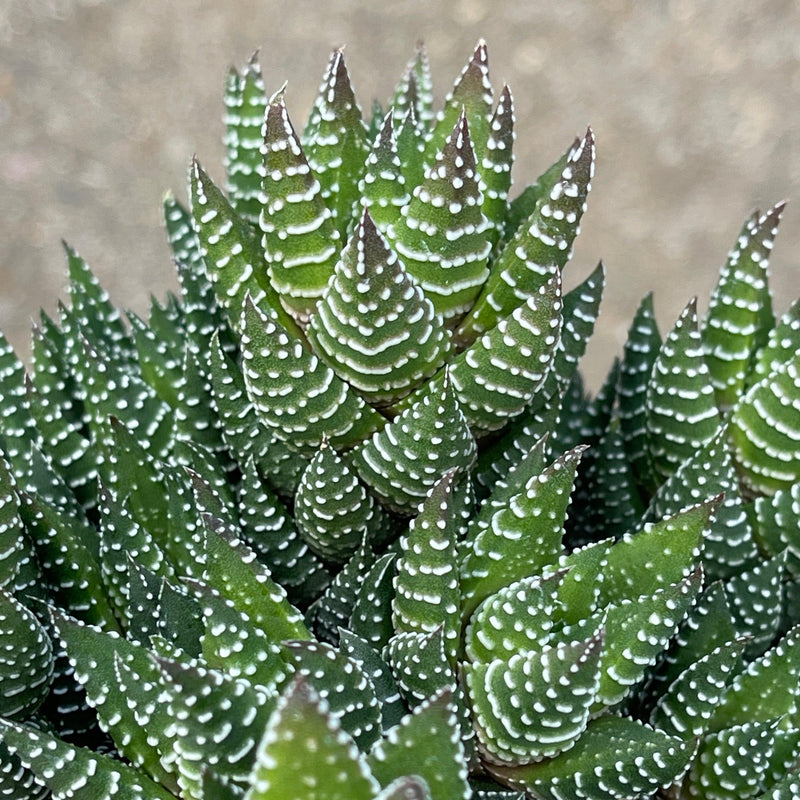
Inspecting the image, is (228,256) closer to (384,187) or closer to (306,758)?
(384,187)

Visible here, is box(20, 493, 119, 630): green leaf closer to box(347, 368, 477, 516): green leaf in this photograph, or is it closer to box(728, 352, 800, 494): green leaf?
box(347, 368, 477, 516): green leaf

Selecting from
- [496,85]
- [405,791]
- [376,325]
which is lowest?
[405,791]

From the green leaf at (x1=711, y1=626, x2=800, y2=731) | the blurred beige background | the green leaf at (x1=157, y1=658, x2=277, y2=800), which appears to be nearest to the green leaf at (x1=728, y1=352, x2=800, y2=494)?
the green leaf at (x1=711, y1=626, x2=800, y2=731)

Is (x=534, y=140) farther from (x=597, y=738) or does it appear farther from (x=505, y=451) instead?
(x=597, y=738)

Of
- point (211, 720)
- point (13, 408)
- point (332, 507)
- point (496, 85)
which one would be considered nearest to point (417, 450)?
point (332, 507)

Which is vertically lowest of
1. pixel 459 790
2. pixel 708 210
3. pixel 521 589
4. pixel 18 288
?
pixel 459 790

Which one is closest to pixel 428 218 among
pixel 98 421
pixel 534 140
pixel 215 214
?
pixel 215 214

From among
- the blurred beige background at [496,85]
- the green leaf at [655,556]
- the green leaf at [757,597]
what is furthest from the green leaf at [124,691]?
the blurred beige background at [496,85]
